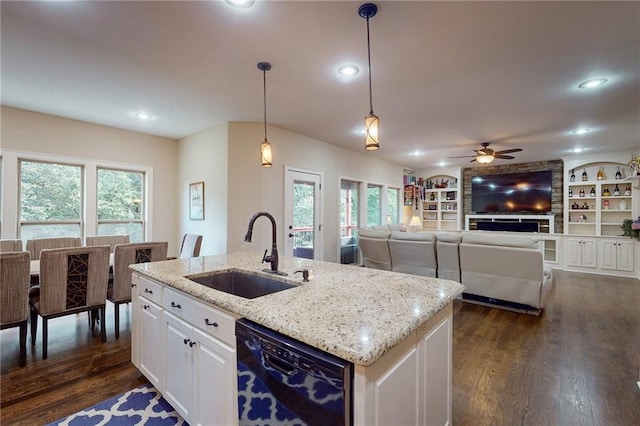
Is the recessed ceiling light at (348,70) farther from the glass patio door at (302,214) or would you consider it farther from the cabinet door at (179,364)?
the cabinet door at (179,364)

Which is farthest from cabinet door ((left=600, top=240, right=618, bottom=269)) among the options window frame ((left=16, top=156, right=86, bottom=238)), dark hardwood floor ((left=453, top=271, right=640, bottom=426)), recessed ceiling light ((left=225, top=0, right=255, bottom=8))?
window frame ((left=16, top=156, right=86, bottom=238))

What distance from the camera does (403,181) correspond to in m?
8.42

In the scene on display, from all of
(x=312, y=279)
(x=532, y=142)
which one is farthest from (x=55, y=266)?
(x=532, y=142)

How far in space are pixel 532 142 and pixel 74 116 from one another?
298 inches

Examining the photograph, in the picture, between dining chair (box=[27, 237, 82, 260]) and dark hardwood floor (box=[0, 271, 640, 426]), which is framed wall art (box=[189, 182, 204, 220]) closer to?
dining chair (box=[27, 237, 82, 260])

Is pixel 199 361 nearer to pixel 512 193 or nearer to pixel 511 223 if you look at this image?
pixel 511 223

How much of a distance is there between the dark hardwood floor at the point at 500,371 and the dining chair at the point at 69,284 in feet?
1.02

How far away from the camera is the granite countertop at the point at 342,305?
3.34 feet

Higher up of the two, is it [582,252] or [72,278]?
[72,278]

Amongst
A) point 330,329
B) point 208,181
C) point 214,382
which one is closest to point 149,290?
point 214,382

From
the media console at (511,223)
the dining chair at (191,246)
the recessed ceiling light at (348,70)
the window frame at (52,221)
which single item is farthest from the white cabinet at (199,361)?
the media console at (511,223)

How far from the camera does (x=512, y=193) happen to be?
→ 7734mm

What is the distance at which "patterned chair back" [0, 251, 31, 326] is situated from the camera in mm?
2375

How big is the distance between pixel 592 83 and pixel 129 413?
4.99 m
